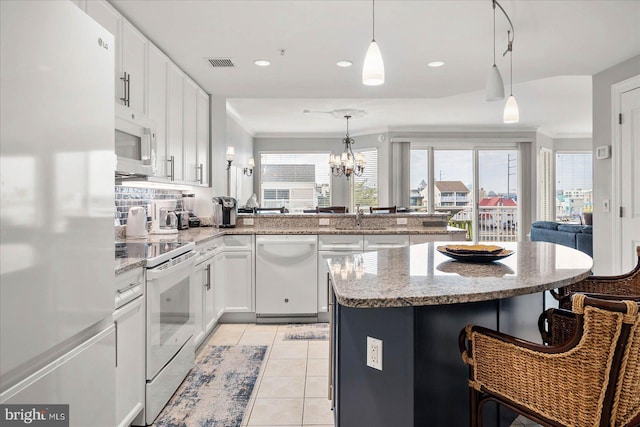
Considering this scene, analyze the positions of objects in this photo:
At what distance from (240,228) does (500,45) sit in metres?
2.94

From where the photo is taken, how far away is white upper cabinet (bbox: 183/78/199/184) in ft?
12.2

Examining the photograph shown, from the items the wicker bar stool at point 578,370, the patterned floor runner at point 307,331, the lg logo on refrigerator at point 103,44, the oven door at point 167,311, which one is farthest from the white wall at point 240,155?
the wicker bar stool at point 578,370

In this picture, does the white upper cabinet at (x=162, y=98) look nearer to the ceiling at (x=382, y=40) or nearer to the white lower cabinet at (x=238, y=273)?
the ceiling at (x=382, y=40)

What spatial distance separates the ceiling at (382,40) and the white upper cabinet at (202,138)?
16cm

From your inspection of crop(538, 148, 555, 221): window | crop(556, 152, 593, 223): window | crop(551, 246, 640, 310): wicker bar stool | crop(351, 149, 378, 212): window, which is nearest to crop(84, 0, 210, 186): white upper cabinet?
crop(551, 246, 640, 310): wicker bar stool

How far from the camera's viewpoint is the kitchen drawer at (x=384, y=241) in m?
3.94

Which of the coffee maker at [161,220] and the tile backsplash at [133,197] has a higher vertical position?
the tile backsplash at [133,197]

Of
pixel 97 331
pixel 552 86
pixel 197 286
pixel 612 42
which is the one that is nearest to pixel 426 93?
pixel 612 42

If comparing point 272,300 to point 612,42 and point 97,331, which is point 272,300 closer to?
point 97,331

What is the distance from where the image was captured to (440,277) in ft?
5.09

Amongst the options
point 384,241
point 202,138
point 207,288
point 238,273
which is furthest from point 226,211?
point 384,241

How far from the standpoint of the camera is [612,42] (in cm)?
316

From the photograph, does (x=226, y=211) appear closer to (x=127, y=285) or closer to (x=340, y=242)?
(x=340, y=242)

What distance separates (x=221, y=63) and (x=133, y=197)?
1380 millimetres
